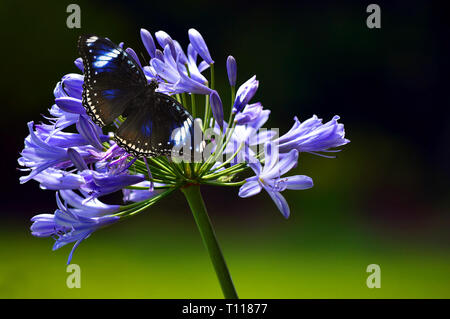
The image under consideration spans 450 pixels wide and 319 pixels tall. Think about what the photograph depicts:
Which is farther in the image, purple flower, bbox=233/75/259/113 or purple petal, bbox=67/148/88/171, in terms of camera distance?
purple flower, bbox=233/75/259/113

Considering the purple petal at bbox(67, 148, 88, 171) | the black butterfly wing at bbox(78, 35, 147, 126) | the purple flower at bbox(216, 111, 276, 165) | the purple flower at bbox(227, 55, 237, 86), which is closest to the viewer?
the purple petal at bbox(67, 148, 88, 171)

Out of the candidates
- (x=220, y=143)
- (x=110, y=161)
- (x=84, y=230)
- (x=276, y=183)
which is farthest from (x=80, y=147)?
(x=276, y=183)

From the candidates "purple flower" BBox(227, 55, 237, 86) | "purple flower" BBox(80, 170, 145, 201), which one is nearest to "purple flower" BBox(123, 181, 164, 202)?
"purple flower" BBox(80, 170, 145, 201)

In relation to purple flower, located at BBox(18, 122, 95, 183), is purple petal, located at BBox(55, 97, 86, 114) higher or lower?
higher

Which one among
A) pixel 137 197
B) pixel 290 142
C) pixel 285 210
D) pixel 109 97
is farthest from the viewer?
pixel 137 197

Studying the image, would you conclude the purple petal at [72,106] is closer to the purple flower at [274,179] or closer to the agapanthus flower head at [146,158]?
the agapanthus flower head at [146,158]

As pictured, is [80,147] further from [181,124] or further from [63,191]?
[181,124]

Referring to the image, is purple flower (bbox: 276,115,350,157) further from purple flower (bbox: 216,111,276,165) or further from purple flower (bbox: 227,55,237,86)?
purple flower (bbox: 227,55,237,86)

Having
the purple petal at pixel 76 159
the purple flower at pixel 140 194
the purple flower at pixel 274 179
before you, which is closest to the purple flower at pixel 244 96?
the purple flower at pixel 274 179
